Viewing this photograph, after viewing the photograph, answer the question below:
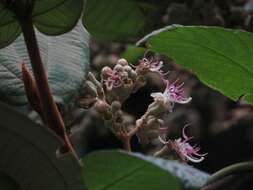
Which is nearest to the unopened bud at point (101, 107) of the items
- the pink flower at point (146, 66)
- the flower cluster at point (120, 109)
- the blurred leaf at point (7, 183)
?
the flower cluster at point (120, 109)

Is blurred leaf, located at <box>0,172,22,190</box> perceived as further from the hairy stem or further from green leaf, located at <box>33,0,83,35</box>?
green leaf, located at <box>33,0,83,35</box>

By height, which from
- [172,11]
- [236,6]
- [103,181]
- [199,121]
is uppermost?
[103,181]

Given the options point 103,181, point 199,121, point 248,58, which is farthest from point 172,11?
point 199,121

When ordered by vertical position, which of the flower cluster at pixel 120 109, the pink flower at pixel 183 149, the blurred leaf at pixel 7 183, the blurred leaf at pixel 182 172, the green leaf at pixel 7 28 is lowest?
the pink flower at pixel 183 149

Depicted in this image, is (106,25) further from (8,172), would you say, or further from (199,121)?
(199,121)

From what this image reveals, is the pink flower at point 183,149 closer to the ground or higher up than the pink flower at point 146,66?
closer to the ground

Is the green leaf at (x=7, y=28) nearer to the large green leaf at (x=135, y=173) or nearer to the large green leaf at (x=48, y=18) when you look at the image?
the large green leaf at (x=48, y=18)

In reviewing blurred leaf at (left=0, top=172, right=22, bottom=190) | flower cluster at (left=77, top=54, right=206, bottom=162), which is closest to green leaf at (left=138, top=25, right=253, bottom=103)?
flower cluster at (left=77, top=54, right=206, bottom=162)
